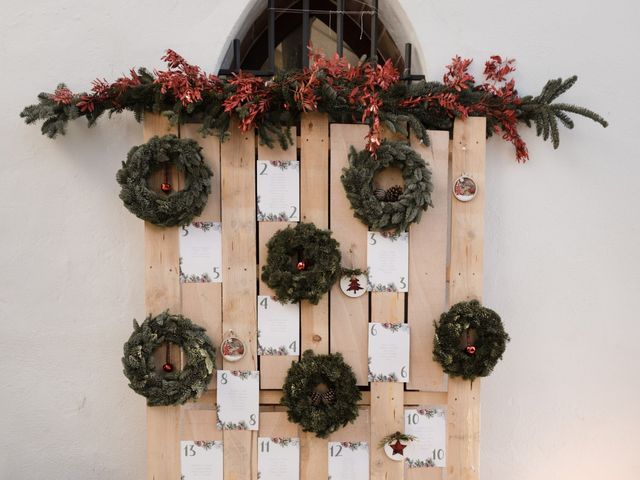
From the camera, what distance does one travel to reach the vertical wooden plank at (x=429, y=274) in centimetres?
209

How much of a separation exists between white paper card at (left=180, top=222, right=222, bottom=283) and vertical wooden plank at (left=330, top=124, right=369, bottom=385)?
53cm

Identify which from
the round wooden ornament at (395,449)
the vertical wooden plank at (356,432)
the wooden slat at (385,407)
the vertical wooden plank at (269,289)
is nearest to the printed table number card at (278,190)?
the vertical wooden plank at (269,289)

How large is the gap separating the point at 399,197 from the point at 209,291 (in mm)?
945

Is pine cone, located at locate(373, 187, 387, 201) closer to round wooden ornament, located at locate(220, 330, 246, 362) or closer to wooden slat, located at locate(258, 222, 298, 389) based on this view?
wooden slat, located at locate(258, 222, 298, 389)

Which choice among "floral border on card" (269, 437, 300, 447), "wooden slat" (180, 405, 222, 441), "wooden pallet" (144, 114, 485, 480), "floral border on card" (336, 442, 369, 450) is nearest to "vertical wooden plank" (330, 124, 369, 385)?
"wooden pallet" (144, 114, 485, 480)

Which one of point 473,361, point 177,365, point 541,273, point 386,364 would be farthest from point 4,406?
point 541,273

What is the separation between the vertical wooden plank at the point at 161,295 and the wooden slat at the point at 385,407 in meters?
0.89

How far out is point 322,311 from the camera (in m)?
2.10

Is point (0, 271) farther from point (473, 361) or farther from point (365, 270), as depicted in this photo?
point (473, 361)

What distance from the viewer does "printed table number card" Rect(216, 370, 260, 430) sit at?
210 centimetres

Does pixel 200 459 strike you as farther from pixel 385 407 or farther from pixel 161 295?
pixel 385 407

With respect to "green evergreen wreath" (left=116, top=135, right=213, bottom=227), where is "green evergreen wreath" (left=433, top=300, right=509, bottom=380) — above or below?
below

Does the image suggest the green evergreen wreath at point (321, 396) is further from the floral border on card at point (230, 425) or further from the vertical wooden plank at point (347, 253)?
the floral border on card at point (230, 425)

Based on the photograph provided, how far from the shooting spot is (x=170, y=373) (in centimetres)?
205
